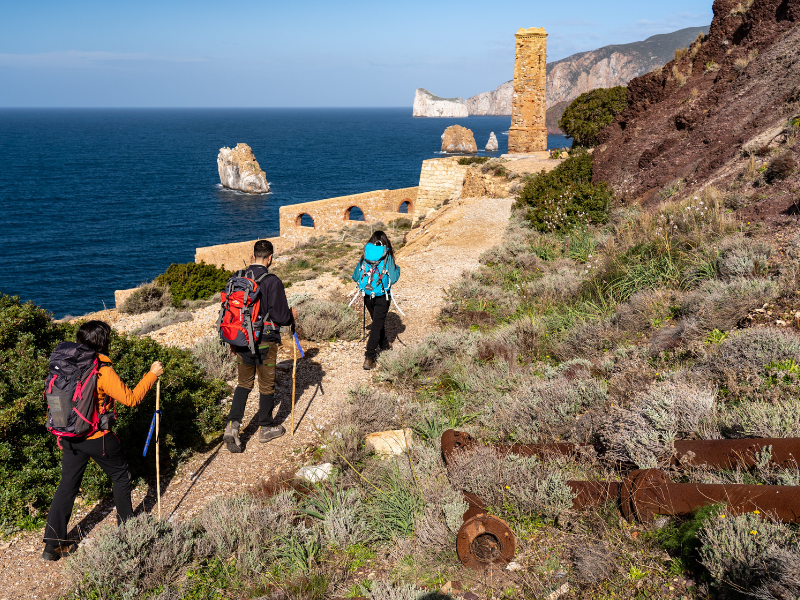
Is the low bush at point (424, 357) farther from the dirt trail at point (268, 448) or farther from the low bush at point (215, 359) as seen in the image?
the low bush at point (215, 359)

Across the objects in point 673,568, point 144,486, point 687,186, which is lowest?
point 144,486

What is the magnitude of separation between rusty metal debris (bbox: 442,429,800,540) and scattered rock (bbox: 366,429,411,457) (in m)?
1.19

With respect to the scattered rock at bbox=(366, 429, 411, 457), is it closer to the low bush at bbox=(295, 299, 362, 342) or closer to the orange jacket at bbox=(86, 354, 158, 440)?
the orange jacket at bbox=(86, 354, 158, 440)

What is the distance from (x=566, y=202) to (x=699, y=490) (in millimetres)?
10466

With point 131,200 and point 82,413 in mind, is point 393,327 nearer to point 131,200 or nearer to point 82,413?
point 82,413

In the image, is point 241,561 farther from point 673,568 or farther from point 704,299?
point 704,299

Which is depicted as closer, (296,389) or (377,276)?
(296,389)

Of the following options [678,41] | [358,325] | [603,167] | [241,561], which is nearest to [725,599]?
[241,561]

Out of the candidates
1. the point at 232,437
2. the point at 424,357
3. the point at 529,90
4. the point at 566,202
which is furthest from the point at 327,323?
the point at 529,90

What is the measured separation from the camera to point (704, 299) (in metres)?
5.19

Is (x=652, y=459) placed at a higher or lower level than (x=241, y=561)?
higher

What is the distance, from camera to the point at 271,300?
4.88m

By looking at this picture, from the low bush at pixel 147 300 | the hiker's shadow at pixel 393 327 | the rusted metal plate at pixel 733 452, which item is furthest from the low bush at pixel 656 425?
the low bush at pixel 147 300

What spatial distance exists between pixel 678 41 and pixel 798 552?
240887 mm
